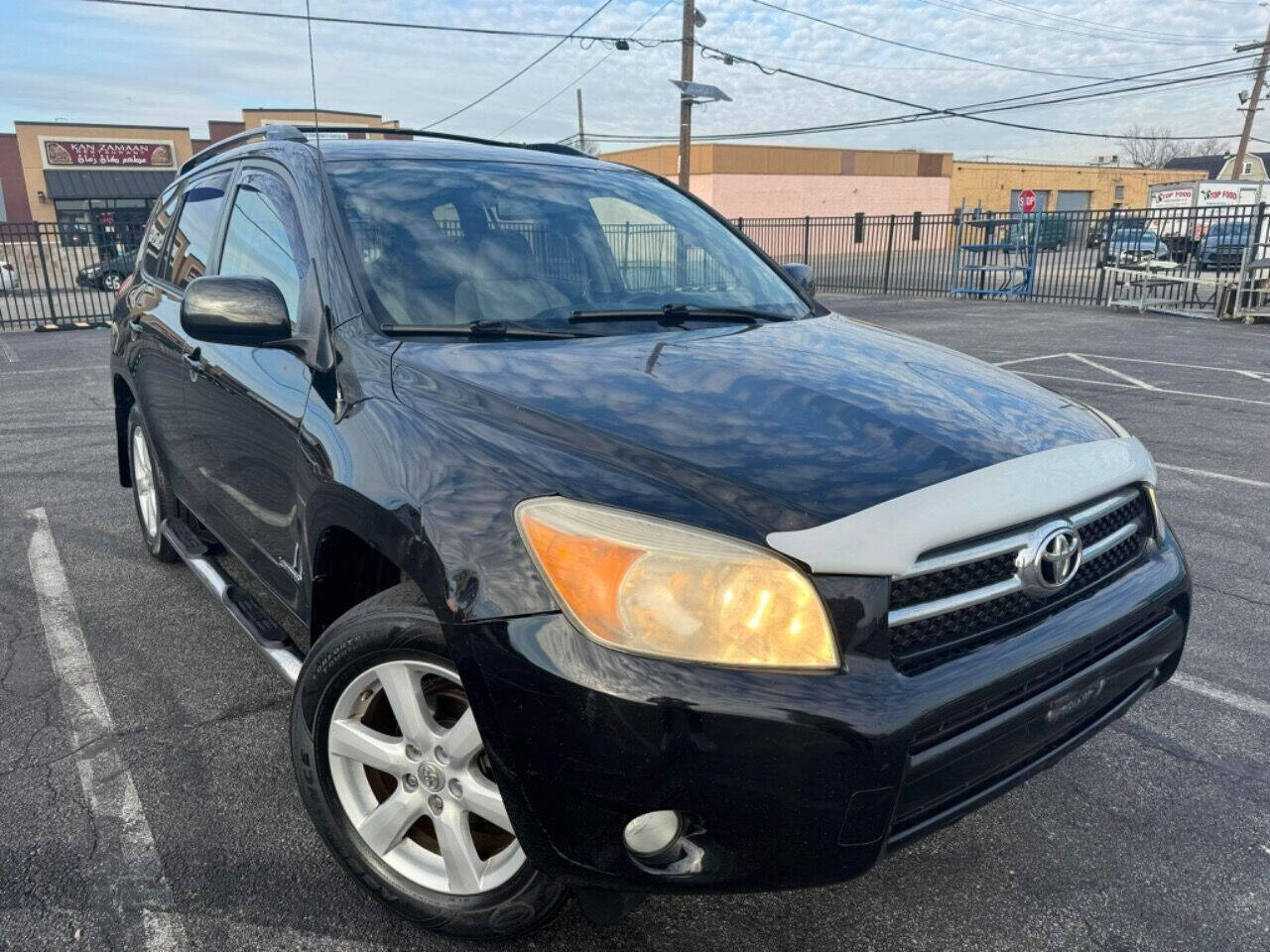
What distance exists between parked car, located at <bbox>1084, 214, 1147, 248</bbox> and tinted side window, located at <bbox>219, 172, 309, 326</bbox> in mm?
18240

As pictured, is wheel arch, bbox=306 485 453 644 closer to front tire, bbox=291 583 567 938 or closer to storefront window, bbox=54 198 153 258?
front tire, bbox=291 583 567 938

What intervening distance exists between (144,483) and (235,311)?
94.4 inches

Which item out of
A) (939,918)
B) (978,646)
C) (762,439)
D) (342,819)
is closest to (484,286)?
(762,439)

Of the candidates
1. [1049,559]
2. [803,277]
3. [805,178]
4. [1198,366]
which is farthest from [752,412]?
[805,178]

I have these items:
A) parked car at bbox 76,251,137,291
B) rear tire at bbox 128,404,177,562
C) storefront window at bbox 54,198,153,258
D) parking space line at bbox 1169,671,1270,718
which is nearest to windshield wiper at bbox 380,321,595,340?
rear tire at bbox 128,404,177,562

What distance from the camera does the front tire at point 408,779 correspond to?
6.36 ft

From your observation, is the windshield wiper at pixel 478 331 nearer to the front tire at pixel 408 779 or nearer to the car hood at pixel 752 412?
the car hood at pixel 752 412

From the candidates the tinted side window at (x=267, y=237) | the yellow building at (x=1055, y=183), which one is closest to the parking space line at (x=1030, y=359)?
the tinted side window at (x=267, y=237)

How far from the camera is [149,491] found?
4.45 metres

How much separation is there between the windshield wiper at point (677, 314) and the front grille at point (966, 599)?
128 centimetres

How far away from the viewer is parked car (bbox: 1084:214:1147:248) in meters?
17.9

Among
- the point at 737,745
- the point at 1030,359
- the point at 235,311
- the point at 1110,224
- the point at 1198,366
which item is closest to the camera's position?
the point at 737,745

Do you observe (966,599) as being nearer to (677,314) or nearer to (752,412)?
(752,412)

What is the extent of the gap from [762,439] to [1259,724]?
7.35 ft
